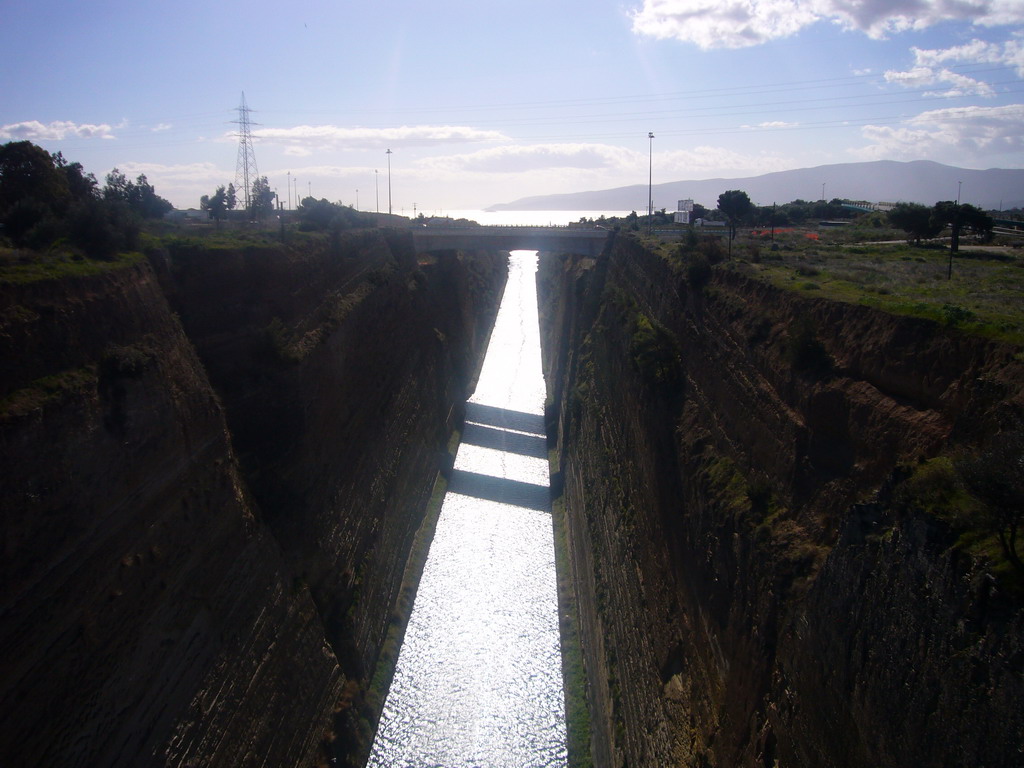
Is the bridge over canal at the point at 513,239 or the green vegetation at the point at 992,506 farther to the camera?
the bridge over canal at the point at 513,239

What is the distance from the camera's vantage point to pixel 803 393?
10.1m

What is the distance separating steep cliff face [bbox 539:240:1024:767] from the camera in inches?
213

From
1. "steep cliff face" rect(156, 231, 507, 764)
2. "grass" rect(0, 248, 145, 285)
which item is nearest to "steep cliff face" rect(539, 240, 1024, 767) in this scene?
"steep cliff face" rect(156, 231, 507, 764)

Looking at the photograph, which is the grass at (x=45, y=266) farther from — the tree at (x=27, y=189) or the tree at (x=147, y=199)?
the tree at (x=147, y=199)

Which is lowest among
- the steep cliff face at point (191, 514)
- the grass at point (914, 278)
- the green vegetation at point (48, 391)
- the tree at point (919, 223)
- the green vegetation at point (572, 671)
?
the green vegetation at point (572, 671)

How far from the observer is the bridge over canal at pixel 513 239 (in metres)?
36.1

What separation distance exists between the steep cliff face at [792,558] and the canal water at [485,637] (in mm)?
1663

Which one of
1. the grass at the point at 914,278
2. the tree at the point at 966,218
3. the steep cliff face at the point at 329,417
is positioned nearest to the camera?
the grass at the point at 914,278

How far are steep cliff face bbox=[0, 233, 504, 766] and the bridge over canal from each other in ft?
49.7

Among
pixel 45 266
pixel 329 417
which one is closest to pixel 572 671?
pixel 329 417

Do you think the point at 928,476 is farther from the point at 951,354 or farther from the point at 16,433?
the point at 16,433

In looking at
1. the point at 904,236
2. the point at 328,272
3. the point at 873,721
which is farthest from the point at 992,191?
the point at 873,721

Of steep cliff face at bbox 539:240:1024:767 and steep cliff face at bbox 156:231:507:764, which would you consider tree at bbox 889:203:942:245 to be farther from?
steep cliff face at bbox 156:231:507:764

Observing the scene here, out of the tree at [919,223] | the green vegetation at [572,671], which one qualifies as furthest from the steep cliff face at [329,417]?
the tree at [919,223]
